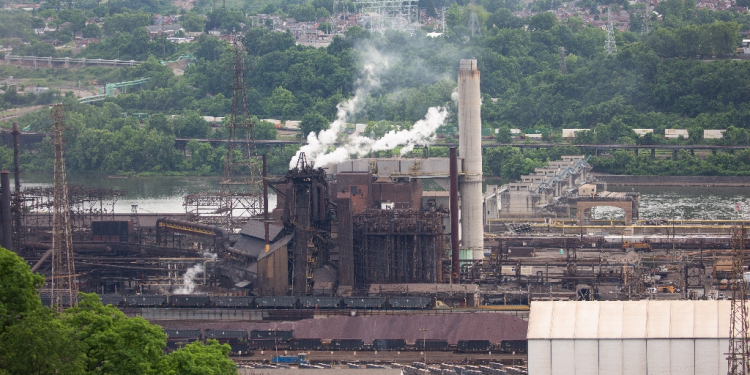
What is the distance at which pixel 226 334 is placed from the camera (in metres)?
54.1

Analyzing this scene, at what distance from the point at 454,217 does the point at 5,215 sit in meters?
18.8

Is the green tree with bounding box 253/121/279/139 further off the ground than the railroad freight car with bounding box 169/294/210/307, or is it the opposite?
the green tree with bounding box 253/121/279/139

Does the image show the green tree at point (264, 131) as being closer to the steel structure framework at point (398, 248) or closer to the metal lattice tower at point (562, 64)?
the metal lattice tower at point (562, 64)

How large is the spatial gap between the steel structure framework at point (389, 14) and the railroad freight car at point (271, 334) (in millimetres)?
96120

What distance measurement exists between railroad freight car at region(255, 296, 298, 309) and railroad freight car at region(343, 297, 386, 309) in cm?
218

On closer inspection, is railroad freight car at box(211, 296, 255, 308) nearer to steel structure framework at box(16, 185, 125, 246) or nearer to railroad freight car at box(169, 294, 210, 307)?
railroad freight car at box(169, 294, 210, 307)

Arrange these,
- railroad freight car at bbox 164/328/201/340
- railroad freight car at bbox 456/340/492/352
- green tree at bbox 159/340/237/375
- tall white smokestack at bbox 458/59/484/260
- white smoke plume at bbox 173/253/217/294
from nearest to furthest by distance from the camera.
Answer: green tree at bbox 159/340/237/375 → railroad freight car at bbox 456/340/492/352 → railroad freight car at bbox 164/328/201/340 → white smoke plume at bbox 173/253/217/294 → tall white smokestack at bbox 458/59/484/260

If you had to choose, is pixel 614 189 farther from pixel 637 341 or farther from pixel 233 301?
pixel 637 341

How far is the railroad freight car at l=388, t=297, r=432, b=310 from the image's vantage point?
56.9 metres

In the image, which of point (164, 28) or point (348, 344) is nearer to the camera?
point (348, 344)

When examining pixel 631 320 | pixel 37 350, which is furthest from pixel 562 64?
pixel 37 350

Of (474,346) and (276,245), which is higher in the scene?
(276,245)

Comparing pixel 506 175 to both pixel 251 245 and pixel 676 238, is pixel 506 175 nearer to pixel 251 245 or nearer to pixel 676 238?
pixel 676 238

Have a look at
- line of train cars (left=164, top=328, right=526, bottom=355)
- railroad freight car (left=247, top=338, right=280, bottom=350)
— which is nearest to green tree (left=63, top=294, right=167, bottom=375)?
line of train cars (left=164, top=328, right=526, bottom=355)
